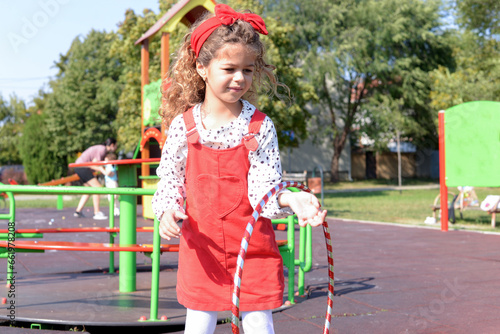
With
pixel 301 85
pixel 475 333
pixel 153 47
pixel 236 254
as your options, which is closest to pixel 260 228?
pixel 236 254

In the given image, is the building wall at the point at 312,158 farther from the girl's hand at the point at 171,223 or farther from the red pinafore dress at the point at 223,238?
the girl's hand at the point at 171,223

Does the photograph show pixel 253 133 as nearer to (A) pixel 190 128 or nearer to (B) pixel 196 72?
(A) pixel 190 128

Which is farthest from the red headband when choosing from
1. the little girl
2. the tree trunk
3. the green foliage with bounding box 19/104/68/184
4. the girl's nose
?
the green foliage with bounding box 19/104/68/184

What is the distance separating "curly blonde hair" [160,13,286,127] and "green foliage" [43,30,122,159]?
3726cm

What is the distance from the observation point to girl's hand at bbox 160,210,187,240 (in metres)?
2.29

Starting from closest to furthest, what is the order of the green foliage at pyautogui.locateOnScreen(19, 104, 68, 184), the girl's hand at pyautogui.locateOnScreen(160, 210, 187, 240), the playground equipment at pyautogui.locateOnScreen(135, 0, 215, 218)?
the girl's hand at pyautogui.locateOnScreen(160, 210, 187, 240)
the playground equipment at pyautogui.locateOnScreen(135, 0, 215, 218)
the green foliage at pyautogui.locateOnScreen(19, 104, 68, 184)

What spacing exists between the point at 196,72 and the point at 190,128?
368 mm

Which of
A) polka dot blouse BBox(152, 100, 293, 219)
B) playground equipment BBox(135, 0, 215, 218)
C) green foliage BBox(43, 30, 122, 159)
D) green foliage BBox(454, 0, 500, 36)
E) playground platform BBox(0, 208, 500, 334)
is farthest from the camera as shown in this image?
green foliage BBox(43, 30, 122, 159)

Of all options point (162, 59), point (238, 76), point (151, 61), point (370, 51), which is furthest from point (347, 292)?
point (370, 51)

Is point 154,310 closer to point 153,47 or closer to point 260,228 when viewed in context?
point 260,228

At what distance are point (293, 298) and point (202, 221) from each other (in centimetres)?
282

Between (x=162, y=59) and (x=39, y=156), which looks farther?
(x=39, y=156)

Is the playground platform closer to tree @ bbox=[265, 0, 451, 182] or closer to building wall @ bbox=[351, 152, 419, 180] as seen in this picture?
tree @ bbox=[265, 0, 451, 182]

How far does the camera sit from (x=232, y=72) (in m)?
2.45
